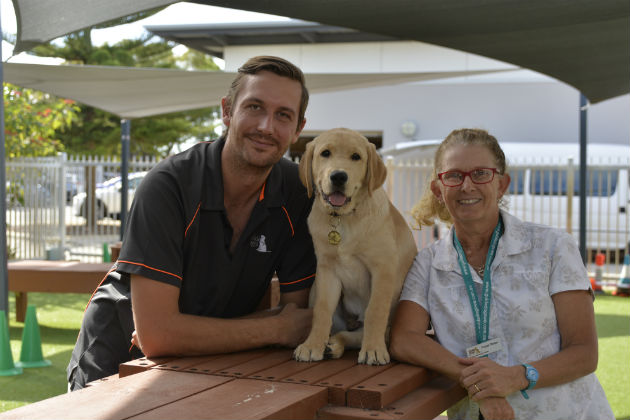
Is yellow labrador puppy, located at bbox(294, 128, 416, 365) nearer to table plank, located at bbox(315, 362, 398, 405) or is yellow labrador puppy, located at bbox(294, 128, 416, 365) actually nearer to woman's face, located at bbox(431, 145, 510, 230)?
table plank, located at bbox(315, 362, 398, 405)

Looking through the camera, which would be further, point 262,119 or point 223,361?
point 262,119

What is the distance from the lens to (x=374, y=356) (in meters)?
2.58

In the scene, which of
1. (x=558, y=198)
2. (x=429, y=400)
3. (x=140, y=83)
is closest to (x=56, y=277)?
(x=140, y=83)

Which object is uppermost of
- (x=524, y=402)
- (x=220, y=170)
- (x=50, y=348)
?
(x=220, y=170)

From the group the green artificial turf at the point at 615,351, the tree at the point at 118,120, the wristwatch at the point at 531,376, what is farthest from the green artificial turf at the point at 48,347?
the tree at the point at 118,120

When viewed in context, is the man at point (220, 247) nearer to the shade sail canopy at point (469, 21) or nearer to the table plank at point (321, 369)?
the table plank at point (321, 369)

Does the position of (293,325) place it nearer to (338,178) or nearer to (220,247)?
(220,247)

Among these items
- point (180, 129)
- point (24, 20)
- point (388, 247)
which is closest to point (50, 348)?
point (24, 20)

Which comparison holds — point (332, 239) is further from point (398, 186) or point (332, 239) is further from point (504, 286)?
point (398, 186)

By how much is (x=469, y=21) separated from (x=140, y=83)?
15.8 feet

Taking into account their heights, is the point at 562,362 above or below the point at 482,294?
below

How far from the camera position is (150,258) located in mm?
2553

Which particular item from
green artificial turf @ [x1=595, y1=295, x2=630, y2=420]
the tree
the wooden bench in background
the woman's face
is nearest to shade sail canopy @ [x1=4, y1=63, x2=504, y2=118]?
the wooden bench in background

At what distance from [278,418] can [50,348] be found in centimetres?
525
